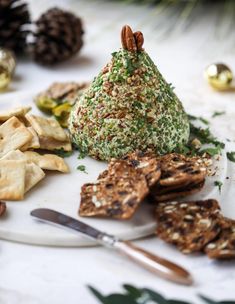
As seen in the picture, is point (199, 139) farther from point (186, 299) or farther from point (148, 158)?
point (186, 299)

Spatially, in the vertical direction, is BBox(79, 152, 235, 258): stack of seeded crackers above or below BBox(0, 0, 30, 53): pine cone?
below

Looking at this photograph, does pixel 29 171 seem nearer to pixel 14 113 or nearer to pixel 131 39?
pixel 14 113

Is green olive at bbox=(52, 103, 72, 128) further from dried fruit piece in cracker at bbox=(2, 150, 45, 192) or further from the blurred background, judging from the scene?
the blurred background

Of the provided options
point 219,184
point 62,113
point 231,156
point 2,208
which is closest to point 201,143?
point 231,156

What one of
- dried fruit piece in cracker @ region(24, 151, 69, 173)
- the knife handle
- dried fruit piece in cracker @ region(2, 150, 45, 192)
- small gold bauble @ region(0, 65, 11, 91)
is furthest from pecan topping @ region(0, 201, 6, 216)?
small gold bauble @ region(0, 65, 11, 91)

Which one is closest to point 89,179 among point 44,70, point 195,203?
point 195,203

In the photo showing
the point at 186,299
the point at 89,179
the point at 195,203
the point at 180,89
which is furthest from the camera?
the point at 180,89
